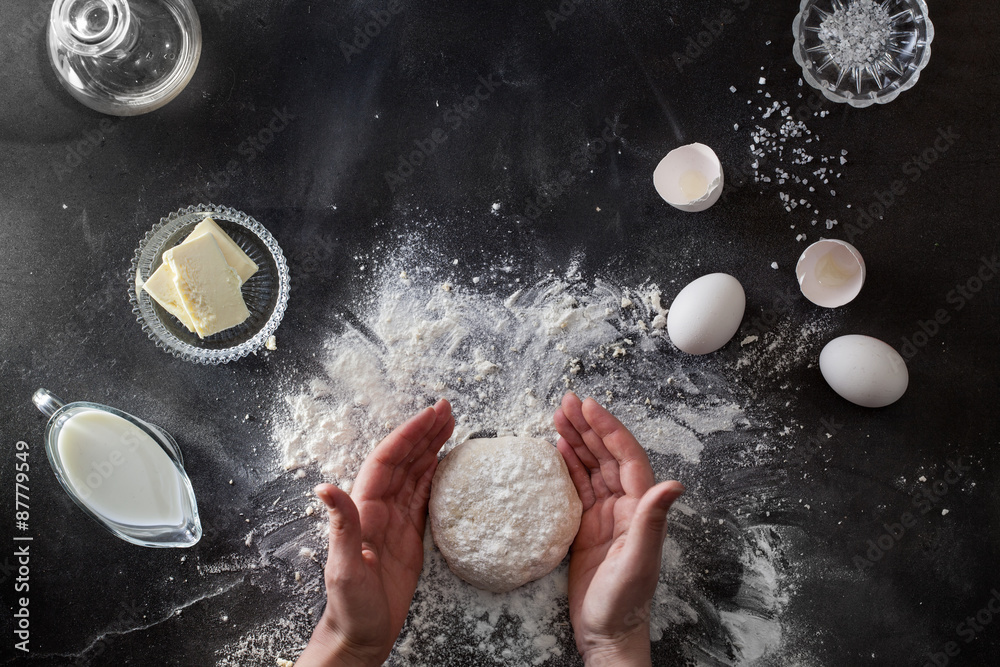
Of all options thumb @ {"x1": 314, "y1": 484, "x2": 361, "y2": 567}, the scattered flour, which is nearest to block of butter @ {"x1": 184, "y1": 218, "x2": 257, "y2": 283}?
the scattered flour

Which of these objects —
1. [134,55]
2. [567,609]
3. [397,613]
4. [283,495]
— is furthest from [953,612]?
[134,55]

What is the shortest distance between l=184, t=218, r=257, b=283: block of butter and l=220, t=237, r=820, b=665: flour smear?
32 centimetres

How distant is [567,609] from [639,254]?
1.06m

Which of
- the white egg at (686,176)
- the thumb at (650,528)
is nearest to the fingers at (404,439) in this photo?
the thumb at (650,528)

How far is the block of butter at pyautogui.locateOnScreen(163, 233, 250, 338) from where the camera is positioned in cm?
179

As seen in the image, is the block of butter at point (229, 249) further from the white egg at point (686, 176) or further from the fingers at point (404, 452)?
the white egg at point (686, 176)

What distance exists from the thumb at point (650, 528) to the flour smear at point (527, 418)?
14.6 inches

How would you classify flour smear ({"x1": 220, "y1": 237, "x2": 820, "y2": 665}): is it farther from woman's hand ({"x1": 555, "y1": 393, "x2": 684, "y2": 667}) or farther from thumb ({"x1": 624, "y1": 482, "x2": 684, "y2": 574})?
thumb ({"x1": 624, "y1": 482, "x2": 684, "y2": 574})

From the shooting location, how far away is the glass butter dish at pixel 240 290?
1.88 metres

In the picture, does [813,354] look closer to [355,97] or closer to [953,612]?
[953,612]

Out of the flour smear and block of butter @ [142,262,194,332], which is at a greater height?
block of butter @ [142,262,194,332]

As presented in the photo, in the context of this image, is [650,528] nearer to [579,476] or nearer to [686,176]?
[579,476]

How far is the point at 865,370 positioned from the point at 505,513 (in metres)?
1.07

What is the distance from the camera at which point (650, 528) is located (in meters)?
1.50
